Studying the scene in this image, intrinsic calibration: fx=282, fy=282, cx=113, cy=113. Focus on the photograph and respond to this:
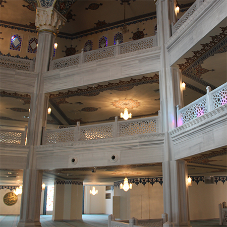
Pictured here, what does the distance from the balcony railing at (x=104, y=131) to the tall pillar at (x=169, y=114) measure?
0.48 meters

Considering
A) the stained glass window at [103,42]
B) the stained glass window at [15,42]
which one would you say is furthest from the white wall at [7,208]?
the stained glass window at [103,42]

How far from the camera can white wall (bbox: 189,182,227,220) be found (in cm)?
1281

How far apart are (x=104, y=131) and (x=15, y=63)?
4.11 meters

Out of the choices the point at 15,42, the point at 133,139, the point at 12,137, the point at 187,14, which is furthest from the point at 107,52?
the point at 15,42

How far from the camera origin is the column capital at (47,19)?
10164 mm

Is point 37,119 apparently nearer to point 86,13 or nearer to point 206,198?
point 86,13

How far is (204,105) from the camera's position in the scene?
612 cm

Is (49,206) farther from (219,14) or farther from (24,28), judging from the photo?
(219,14)

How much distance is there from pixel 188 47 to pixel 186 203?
12.4 feet

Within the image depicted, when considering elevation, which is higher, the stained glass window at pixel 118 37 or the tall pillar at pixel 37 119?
the stained glass window at pixel 118 37

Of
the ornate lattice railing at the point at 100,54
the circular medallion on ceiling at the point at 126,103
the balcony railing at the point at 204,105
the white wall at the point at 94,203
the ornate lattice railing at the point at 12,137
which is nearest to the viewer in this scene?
the balcony railing at the point at 204,105

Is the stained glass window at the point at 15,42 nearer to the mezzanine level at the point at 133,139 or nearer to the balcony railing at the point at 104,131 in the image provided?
the mezzanine level at the point at 133,139

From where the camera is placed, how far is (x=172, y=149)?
23.1 ft

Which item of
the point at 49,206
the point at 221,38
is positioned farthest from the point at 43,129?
the point at 49,206
